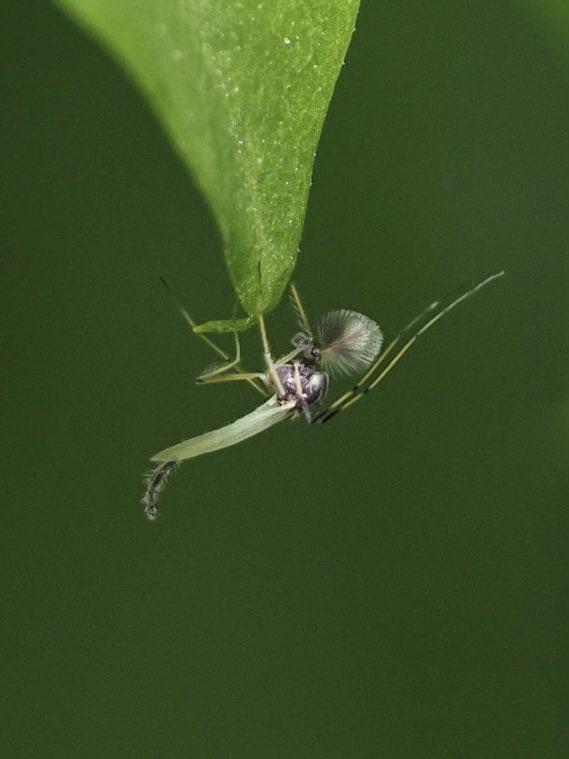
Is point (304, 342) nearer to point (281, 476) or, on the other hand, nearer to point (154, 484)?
point (154, 484)

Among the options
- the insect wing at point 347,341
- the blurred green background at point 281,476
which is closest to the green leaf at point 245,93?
the insect wing at point 347,341

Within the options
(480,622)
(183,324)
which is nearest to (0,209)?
(183,324)

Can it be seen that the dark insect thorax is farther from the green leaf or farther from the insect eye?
the green leaf

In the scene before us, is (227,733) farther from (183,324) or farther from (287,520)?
(183,324)

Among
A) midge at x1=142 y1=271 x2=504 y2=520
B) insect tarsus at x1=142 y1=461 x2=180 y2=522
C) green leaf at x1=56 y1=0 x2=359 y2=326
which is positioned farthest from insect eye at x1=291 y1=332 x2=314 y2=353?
green leaf at x1=56 y1=0 x2=359 y2=326

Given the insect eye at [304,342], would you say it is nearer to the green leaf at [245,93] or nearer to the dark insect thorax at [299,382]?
the dark insect thorax at [299,382]

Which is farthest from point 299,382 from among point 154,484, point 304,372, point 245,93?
point 245,93
